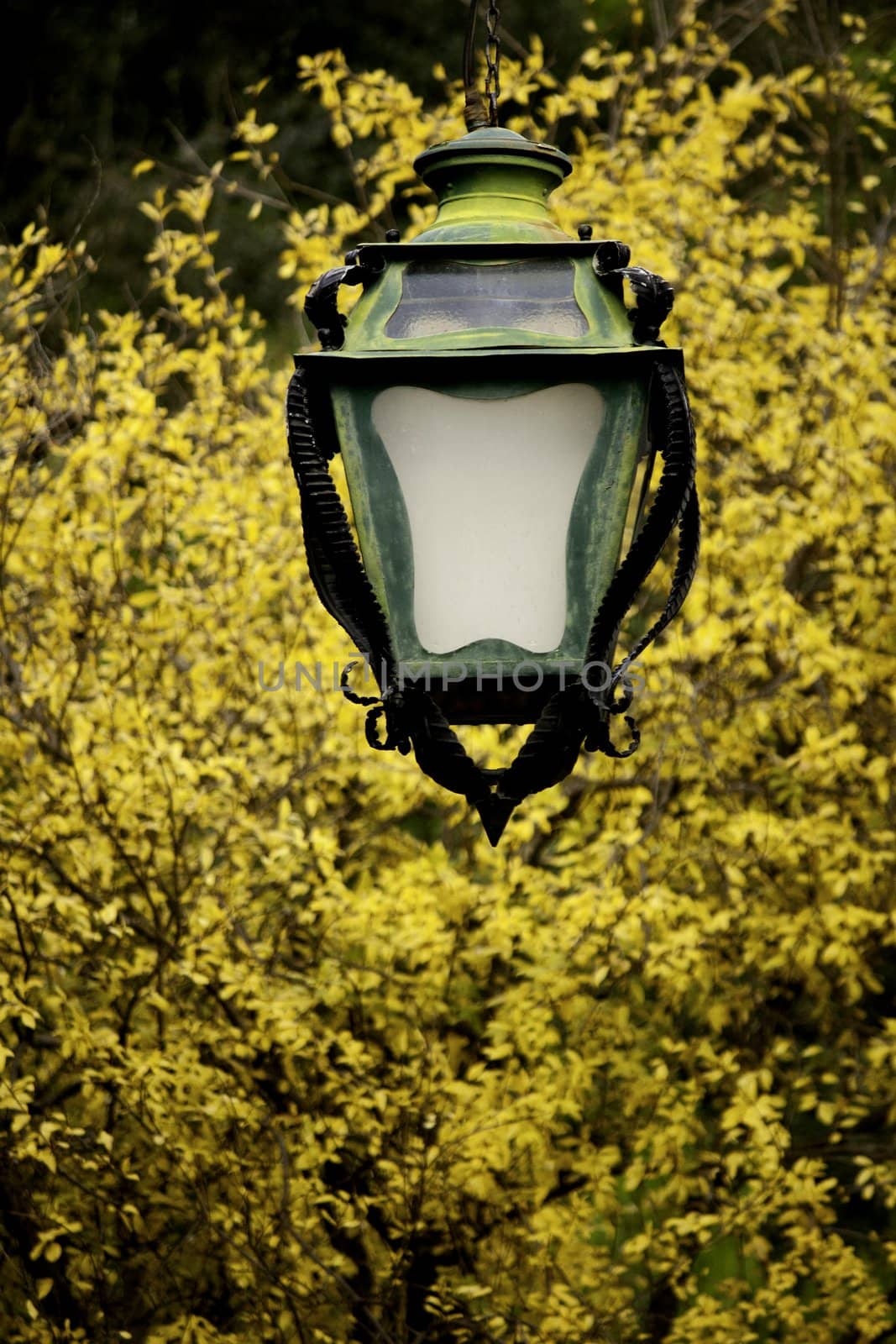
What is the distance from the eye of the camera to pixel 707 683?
204 inches

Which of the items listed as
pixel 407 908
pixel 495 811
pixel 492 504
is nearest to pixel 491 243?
pixel 492 504

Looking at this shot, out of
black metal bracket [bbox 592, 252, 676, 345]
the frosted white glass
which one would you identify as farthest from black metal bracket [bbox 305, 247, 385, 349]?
black metal bracket [bbox 592, 252, 676, 345]

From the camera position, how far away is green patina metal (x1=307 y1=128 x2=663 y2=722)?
1.72m

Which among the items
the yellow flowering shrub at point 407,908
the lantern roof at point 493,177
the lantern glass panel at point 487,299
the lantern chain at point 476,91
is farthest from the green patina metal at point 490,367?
the yellow flowering shrub at point 407,908

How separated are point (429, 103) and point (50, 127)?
80.2 inches

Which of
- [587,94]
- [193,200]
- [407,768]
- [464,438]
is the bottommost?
[407,768]

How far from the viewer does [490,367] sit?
5.62 feet

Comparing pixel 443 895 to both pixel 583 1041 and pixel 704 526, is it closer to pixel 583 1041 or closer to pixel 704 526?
pixel 583 1041

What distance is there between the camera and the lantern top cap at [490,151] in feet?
6.32

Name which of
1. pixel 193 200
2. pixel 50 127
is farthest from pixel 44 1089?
pixel 50 127

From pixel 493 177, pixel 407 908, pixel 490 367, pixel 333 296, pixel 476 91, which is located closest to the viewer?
pixel 490 367

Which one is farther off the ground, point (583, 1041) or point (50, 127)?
point (50, 127)

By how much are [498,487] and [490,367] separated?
0.12m

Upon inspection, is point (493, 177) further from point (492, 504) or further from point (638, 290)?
point (492, 504)
